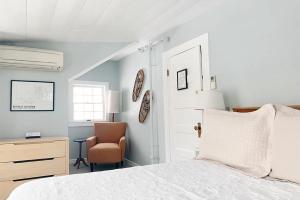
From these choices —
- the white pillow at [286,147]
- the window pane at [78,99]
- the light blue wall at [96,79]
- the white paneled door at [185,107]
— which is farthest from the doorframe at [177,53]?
the window pane at [78,99]

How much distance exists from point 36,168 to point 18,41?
1.74 m

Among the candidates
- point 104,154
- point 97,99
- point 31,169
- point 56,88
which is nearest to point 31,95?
point 56,88

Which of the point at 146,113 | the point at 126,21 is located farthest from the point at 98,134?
the point at 126,21

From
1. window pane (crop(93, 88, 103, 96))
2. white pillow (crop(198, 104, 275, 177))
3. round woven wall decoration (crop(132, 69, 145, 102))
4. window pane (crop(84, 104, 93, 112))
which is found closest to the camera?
white pillow (crop(198, 104, 275, 177))

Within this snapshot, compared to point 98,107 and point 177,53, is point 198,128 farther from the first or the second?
point 98,107

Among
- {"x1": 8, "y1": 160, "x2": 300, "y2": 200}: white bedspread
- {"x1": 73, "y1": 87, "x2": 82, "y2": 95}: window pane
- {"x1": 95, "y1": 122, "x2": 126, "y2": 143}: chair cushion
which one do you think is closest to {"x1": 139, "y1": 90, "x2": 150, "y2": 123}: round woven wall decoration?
{"x1": 95, "y1": 122, "x2": 126, "y2": 143}: chair cushion

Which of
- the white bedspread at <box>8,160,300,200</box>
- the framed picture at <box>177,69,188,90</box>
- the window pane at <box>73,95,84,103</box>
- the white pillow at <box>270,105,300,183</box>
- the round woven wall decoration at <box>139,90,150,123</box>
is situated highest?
the framed picture at <box>177,69,188,90</box>

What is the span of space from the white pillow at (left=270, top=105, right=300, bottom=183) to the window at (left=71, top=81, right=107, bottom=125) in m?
4.26

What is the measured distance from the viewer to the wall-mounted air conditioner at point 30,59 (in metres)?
2.97

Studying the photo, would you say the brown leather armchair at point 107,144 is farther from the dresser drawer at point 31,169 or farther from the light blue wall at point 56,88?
the dresser drawer at point 31,169

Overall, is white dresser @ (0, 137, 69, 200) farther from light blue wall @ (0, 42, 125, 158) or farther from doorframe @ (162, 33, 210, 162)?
doorframe @ (162, 33, 210, 162)

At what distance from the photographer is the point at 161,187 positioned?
4.08 feet

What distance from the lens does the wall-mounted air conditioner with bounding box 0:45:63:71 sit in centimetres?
297

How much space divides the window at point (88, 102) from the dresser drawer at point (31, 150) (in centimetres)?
207
